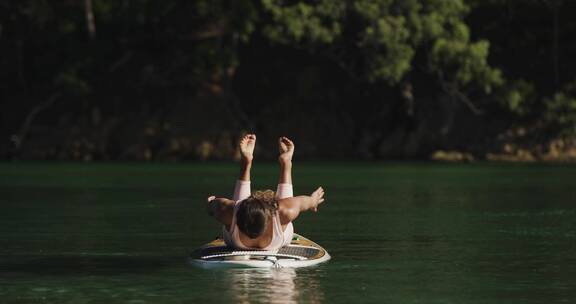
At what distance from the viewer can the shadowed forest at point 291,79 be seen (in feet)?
261

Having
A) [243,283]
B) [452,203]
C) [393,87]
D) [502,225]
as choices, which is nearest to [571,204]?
[452,203]

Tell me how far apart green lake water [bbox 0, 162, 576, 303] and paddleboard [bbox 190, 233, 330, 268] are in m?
0.14

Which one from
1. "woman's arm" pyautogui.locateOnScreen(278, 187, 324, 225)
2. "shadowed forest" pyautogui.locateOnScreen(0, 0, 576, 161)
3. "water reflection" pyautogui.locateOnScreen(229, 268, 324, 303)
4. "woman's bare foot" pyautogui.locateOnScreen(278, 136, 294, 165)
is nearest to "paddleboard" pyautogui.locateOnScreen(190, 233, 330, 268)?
"water reflection" pyautogui.locateOnScreen(229, 268, 324, 303)

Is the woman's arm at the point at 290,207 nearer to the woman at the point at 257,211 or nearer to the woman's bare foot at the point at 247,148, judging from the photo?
the woman at the point at 257,211

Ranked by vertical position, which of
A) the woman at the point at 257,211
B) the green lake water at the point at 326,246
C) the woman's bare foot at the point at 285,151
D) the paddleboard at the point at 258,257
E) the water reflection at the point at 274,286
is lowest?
the green lake water at the point at 326,246

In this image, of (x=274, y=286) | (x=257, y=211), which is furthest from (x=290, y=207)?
(x=274, y=286)

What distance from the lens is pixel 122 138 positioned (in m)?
90.2

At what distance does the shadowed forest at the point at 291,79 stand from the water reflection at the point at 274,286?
5973cm

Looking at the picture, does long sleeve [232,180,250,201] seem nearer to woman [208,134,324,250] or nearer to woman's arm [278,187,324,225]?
woman [208,134,324,250]

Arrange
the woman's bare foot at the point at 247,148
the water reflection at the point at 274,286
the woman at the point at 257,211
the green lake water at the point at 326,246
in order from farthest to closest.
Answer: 1. the woman's bare foot at the point at 247,148
2. the woman at the point at 257,211
3. the green lake water at the point at 326,246
4. the water reflection at the point at 274,286

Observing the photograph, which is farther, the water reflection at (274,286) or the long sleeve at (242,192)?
the long sleeve at (242,192)

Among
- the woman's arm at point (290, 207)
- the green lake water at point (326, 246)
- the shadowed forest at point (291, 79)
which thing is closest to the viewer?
the green lake water at point (326, 246)

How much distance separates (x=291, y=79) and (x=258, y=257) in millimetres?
76014

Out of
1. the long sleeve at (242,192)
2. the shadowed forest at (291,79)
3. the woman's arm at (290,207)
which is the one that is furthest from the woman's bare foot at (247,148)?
the shadowed forest at (291,79)
